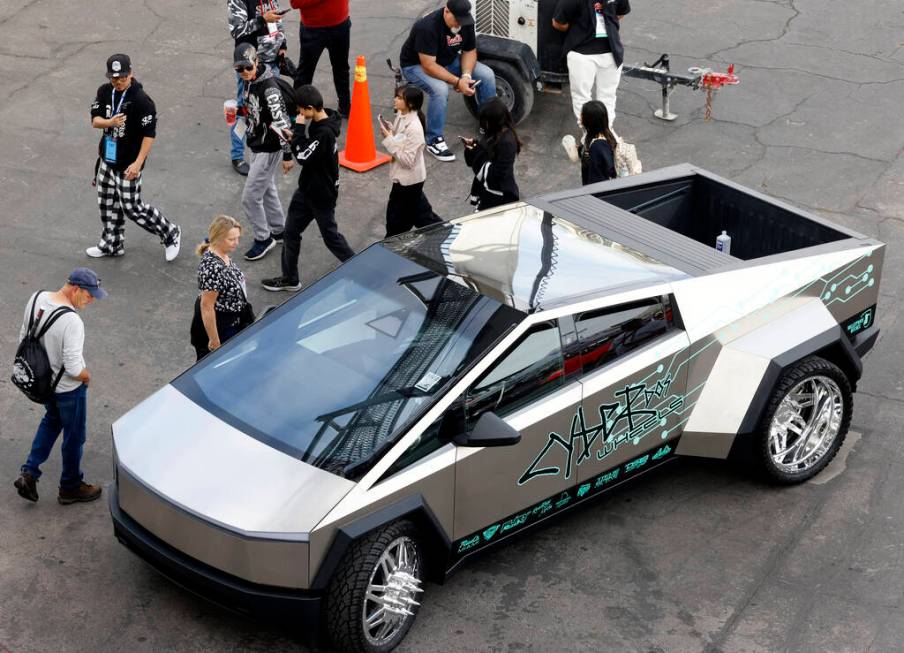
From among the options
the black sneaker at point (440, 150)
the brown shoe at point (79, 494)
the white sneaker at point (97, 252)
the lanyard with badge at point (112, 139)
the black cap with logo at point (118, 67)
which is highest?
the black cap with logo at point (118, 67)

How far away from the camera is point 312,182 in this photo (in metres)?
9.45

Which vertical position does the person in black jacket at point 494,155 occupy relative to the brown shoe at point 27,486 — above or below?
above

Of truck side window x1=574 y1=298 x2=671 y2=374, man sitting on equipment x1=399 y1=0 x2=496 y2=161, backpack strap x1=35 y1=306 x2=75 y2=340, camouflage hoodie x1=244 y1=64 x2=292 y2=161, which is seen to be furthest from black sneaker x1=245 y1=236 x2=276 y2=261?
truck side window x1=574 y1=298 x2=671 y2=374

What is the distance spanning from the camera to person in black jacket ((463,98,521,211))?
9125 millimetres

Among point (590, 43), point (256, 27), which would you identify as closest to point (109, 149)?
point (256, 27)

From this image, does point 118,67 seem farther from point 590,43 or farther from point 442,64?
point 590,43

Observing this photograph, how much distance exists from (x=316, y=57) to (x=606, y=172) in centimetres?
439

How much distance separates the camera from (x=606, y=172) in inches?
358

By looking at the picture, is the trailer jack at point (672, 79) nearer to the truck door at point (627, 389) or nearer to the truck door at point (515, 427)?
the truck door at point (627, 389)

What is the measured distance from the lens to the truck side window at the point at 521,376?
6.36m

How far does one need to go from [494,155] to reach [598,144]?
0.76 meters

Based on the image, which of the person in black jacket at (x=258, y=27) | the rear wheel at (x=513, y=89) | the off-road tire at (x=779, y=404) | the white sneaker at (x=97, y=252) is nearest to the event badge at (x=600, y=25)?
the rear wheel at (x=513, y=89)

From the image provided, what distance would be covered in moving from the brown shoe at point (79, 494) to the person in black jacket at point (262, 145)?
325cm

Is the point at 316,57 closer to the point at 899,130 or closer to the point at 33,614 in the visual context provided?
the point at 899,130
